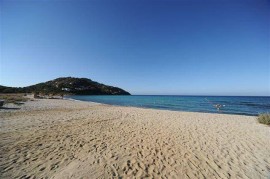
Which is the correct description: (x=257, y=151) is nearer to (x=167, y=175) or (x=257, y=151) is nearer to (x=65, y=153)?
(x=167, y=175)

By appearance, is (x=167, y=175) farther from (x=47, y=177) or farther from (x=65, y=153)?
(x=65, y=153)

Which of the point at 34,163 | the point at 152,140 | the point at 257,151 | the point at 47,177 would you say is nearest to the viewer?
the point at 47,177

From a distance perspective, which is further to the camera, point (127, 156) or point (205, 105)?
point (205, 105)

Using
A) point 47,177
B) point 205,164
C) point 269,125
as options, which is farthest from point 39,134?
point 269,125

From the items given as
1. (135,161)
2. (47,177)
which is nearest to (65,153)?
(47,177)

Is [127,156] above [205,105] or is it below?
below

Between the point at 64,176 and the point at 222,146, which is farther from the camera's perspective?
the point at 222,146

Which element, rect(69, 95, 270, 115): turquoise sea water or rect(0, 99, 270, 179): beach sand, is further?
rect(69, 95, 270, 115): turquoise sea water

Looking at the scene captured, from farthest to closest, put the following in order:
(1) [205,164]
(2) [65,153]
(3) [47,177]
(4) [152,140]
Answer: (4) [152,140], (2) [65,153], (1) [205,164], (3) [47,177]

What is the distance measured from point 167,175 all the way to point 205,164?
1608mm

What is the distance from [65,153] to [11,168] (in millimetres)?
1530

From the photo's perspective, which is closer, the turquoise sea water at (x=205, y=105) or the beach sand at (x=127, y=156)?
the beach sand at (x=127, y=156)

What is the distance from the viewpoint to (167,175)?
424cm

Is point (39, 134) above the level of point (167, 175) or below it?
above
